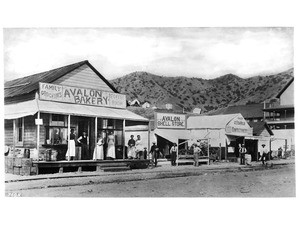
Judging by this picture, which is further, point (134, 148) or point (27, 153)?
point (134, 148)

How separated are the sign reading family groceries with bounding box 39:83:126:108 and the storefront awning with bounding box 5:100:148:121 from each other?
0.70ft

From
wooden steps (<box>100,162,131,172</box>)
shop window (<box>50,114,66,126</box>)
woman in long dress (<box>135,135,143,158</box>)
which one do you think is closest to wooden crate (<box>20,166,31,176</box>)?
shop window (<box>50,114,66,126</box>)

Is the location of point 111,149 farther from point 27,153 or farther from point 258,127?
point 258,127

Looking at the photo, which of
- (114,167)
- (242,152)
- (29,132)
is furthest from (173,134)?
(29,132)

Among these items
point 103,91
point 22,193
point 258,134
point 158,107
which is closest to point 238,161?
point 258,134

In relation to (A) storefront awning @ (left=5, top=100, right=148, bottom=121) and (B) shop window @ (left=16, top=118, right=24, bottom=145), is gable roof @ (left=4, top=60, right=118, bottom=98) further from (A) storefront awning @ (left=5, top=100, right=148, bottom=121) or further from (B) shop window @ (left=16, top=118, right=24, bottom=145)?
(B) shop window @ (left=16, top=118, right=24, bottom=145)

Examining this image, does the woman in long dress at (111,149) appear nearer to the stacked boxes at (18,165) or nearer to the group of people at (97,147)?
the group of people at (97,147)

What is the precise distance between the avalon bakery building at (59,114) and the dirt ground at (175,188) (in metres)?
2.30

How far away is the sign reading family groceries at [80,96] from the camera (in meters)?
17.3

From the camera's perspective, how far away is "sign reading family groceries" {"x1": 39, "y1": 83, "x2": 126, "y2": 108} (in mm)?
17297

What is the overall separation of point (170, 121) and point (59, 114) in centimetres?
619

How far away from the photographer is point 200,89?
18.5 metres

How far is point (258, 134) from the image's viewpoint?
24.1m

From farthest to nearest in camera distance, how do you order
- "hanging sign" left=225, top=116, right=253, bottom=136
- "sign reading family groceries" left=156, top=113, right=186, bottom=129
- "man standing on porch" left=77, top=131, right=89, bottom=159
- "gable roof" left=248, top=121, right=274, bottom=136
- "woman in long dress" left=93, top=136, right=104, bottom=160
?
"gable roof" left=248, top=121, right=274, bottom=136, "hanging sign" left=225, top=116, right=253, bottom=136, "sign reading family groceries" left=156, top=113, right=186, bottom=129, "man standing on porch" left=77, top=131, right=89, bottom=159, "woman in long dress" left=93, top=136, right=104, bottom=160
